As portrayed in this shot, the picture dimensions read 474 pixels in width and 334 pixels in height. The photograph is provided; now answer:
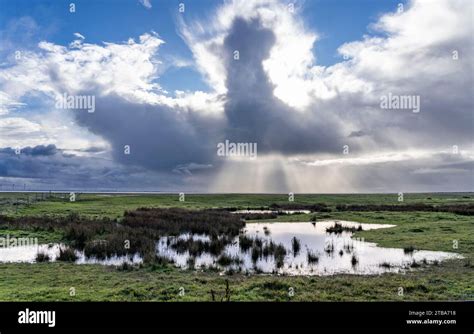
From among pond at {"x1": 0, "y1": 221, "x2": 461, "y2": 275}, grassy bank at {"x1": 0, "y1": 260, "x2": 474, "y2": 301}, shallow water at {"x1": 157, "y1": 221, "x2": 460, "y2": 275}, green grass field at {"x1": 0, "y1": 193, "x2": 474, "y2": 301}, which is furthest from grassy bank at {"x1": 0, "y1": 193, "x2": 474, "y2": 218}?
grassy bank at {"x1": 0, "y1": 260, "x2": 474, "y2": 301}

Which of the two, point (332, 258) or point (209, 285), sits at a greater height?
point (209, 285)

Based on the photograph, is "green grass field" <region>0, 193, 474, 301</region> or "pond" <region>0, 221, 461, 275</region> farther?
"pond" <region>0, 221, 461, 275</region>

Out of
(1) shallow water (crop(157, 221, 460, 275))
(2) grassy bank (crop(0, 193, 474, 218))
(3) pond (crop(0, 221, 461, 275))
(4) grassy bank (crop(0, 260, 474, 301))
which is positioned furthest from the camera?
(2) grassy bank (crop(0, 193, 474, 218))

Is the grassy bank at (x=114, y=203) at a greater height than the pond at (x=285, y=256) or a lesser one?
greater

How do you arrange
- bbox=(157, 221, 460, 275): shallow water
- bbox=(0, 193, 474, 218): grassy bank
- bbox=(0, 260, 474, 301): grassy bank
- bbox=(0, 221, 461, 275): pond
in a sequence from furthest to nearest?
1. bbox=(0, 193, 474, 218): grassy bank
2. bbox=(0, 221, 461, 275): pond
3. bbox=(157, 221, 460, 275): shallow water
4. bbox=(0, 260, 474, 301): grassy bank

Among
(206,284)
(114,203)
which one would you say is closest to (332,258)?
(206,284)

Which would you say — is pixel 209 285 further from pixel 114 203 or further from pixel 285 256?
pixel 114 203

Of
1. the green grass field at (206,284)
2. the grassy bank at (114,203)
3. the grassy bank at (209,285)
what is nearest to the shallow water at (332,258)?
the green grass field at (206,284)

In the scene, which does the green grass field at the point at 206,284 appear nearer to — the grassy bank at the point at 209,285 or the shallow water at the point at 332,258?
the grassy bank at the point at 209,285

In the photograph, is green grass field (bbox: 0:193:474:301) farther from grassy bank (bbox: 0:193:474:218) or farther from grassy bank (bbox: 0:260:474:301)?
grassy bank (bbox: 0:193:474:218)

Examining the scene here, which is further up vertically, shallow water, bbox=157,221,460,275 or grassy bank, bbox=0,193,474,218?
grassy bank, bbox=0,193,474,218

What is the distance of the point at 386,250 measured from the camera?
1494 cm
